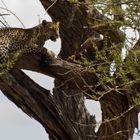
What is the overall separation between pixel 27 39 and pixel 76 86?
3.31 feet

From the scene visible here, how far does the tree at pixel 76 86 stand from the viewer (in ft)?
18.5

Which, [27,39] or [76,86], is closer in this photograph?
[76,86]

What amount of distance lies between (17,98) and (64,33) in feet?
4.16

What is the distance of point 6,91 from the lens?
19.7 feet

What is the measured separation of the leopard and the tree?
Result: 9 centimetres

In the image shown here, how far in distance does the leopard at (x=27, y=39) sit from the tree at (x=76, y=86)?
89 millimetres

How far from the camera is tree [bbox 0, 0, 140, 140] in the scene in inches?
222

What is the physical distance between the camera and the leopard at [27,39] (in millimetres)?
5824

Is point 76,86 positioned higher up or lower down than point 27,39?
lower down

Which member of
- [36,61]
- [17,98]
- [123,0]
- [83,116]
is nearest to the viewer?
[123,0]

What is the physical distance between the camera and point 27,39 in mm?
6738

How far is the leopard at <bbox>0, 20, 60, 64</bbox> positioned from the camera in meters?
5.82

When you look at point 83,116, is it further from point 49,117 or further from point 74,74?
point 74,74

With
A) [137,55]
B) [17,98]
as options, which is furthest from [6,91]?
[137,55]
